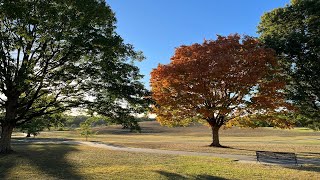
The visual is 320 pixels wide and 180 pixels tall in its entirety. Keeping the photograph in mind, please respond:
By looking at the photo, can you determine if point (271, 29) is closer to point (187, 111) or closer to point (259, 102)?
point (259, 102)

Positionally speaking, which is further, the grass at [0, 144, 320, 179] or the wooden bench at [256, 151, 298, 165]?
→ the wooden bench at [256, 151, 298, 165]

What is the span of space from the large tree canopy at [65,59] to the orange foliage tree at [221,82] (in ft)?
25.9

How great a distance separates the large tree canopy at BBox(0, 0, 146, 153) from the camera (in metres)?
20.1

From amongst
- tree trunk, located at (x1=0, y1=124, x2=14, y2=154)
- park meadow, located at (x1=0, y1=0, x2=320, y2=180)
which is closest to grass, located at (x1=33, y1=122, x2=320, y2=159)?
park meadow, located at (x1=0, y1=0, x2=320, y2=180)

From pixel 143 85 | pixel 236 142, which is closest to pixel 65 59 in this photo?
pixel 143 85

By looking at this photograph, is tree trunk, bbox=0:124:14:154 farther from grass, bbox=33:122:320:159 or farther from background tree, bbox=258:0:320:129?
background tree, bbox=258:0:320:129

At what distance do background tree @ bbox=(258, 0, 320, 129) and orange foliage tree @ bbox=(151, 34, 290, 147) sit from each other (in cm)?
113

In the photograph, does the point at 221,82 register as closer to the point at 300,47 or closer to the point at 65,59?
the point at 300,47

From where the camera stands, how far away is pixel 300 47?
26375 millimetres

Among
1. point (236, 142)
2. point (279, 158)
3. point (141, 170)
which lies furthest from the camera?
point (236, 142)

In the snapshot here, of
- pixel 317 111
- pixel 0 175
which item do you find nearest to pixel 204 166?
pixel 0 175

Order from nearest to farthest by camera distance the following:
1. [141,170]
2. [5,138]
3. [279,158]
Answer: [141,170] → [279,158] → [5,138]

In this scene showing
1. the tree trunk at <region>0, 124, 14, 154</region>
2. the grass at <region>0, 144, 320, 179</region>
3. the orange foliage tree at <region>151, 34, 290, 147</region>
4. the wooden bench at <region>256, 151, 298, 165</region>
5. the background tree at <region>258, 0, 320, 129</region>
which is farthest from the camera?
the orange foliage tree at <region>151, 34, 290, 147</region>

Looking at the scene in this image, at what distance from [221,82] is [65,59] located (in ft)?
53.3
